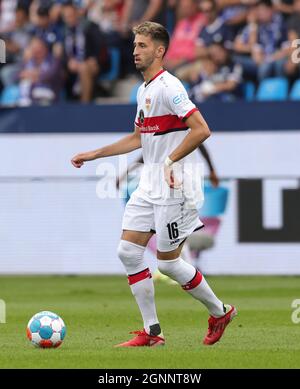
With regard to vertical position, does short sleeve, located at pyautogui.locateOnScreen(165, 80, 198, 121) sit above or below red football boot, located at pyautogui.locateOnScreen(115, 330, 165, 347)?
above

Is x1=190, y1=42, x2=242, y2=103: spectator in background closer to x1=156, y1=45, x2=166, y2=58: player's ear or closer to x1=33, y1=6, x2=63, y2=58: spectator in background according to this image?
x1=33, y1=6, x2=63, y2=58: spectator in background

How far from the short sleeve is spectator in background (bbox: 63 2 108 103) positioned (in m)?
12.0

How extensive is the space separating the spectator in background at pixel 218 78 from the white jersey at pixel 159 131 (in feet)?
34.3

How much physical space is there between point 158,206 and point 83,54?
12.5 meters

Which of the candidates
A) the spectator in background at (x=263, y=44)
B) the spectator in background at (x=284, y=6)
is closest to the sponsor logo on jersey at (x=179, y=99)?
the spectator in background at (x=263, y=44)

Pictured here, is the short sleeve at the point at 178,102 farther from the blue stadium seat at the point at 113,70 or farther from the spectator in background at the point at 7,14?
the spectator in background at the point at 7,14

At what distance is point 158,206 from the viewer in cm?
942

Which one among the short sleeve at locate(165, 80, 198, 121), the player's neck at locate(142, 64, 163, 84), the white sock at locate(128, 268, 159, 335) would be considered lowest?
the white sock at locate(128, 268, 159, 335)

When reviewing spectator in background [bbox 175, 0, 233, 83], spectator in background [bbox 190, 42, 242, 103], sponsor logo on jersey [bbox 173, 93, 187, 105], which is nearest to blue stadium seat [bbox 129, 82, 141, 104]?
spectator in background [bbox 175, 0, 233, 83]

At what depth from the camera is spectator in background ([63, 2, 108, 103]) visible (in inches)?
840

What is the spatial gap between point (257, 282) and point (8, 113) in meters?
5.34

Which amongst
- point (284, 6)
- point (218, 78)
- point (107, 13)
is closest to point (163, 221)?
point (218, 78)

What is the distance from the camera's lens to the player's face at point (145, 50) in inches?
370
